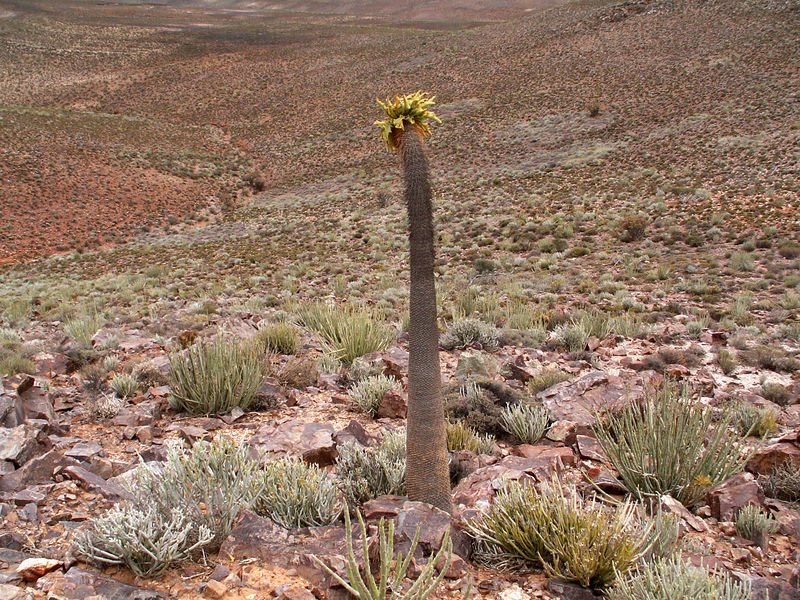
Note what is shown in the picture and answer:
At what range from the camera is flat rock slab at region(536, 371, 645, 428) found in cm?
537

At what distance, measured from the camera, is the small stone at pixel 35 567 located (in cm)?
286

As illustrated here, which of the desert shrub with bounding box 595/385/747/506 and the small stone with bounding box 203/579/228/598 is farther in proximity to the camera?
the desert shrub with bounding box 595/385/747/506

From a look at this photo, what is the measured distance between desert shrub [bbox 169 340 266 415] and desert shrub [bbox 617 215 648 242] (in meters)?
16.2

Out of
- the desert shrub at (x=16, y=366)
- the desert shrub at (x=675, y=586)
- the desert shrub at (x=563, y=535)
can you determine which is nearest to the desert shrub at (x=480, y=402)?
the desert shrub at (x=563, y=535)

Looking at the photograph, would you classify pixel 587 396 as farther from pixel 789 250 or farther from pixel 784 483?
pixel 789 250

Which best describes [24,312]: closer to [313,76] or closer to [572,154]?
[572,154]

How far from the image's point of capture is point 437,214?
26062 millimetres

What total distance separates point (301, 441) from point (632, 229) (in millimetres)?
17254

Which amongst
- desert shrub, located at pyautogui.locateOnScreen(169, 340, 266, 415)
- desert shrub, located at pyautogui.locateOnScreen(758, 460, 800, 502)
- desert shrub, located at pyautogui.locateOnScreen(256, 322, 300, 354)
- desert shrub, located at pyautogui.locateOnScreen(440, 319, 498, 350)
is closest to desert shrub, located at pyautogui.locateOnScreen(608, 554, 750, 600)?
desert shrub, located at pyautogui.locateOnScreen(758, 460, 800, 502)

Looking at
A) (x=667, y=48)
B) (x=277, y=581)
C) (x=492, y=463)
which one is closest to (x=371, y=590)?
(x=277, y=581)

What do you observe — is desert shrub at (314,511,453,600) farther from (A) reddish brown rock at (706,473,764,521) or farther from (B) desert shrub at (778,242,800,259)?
(B) desert shrub at (778,242,800,259)

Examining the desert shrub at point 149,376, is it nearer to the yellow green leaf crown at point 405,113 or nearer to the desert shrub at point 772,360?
the yellow green leaf crown at point 405,113

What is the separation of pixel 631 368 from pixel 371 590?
5.82 m

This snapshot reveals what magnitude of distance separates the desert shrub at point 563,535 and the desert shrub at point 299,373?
12.2 feet
